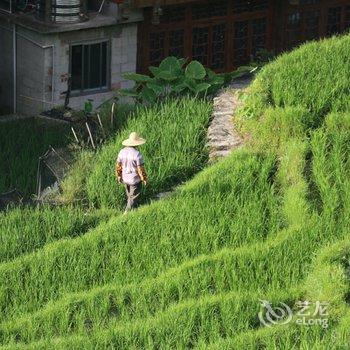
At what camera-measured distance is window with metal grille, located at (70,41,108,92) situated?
1170 inches

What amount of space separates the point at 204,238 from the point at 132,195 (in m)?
1.31

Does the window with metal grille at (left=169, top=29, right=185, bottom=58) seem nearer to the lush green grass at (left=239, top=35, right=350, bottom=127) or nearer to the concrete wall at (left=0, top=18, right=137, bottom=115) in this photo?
the concrete wall at (left=0, top=18, right=137, bottom=115)

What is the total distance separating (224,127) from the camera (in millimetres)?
22656

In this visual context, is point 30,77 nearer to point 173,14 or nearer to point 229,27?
point 173,14

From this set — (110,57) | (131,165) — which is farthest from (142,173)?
(110,57)

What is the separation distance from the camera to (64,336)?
17.7 metres

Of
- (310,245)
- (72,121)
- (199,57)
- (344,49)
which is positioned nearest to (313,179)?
(310,245)

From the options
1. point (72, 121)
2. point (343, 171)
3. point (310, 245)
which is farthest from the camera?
point (72, 121)

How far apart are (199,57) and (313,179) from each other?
10.9 meters

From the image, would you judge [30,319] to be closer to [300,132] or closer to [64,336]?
[64,336]

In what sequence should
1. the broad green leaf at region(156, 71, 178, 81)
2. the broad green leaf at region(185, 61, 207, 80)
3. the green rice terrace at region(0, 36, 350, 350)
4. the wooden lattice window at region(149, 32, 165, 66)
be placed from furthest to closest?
the wooden lattice window at region(149, 32, 165, 66)
the broad green leaf at region(185, 61, 207, 80)
the broad green leaf at region(156, 71, 178, 81)
the green rice terrace at region(0, 36, 350, 350)

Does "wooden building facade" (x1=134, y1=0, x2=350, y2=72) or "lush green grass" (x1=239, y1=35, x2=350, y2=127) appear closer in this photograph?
"lush green grass" (x1=239, y1=35, x2=350, y2=127)

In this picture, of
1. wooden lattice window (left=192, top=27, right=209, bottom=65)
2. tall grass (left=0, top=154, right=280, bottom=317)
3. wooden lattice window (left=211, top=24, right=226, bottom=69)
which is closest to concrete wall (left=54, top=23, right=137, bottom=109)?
wooden lattice window (left=192, top=27, right=209, bottom=65)

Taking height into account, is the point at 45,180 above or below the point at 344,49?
below
